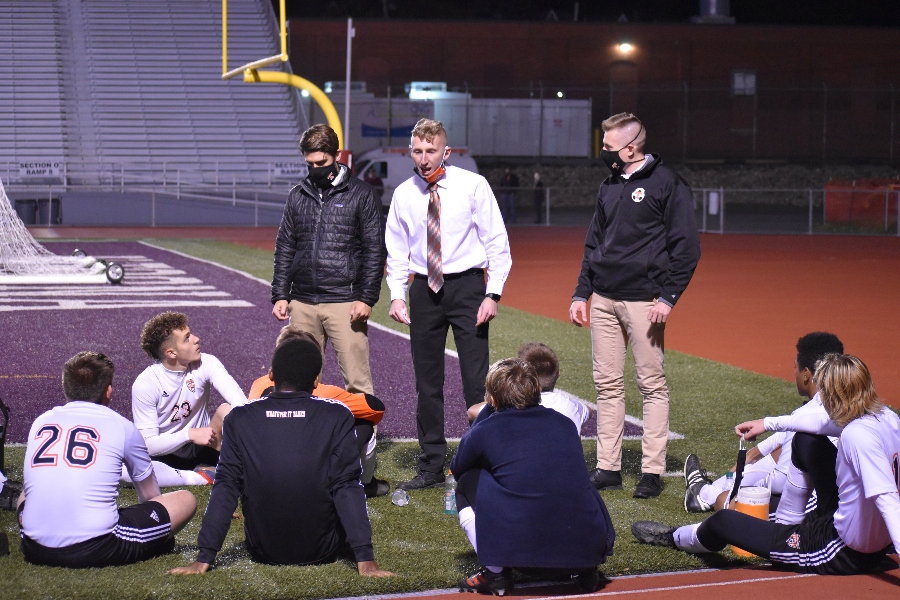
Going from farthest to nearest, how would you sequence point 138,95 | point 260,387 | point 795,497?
point 138,95, point 260,387, point 795,497

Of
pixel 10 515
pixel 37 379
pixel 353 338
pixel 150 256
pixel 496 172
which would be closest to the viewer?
pixel 10 515

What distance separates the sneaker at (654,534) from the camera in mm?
5285

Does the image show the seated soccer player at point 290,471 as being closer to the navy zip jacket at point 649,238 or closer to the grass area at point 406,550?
the grass area at point 406,550

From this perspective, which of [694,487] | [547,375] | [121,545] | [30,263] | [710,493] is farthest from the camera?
[30,263]

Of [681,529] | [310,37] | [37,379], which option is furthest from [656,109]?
[681,529]

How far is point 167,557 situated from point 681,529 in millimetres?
2365

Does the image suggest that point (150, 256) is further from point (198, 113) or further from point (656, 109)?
point (656, 109)

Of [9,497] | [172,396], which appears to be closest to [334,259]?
[172,396]

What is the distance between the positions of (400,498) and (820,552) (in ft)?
7.37

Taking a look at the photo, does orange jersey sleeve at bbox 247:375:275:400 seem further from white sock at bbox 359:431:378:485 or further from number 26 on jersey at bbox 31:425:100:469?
number 26 on jersey at bbox 31:425:100:469

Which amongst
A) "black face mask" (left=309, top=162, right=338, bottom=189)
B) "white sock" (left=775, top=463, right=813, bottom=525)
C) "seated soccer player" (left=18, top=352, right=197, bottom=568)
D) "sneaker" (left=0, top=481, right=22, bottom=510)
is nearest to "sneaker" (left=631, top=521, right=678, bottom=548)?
"white sock" (left=775, top=463, right=813, bottom=525)

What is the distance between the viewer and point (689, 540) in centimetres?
511

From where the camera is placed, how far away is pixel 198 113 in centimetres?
3891

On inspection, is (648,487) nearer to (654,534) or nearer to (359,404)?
(654,534)
